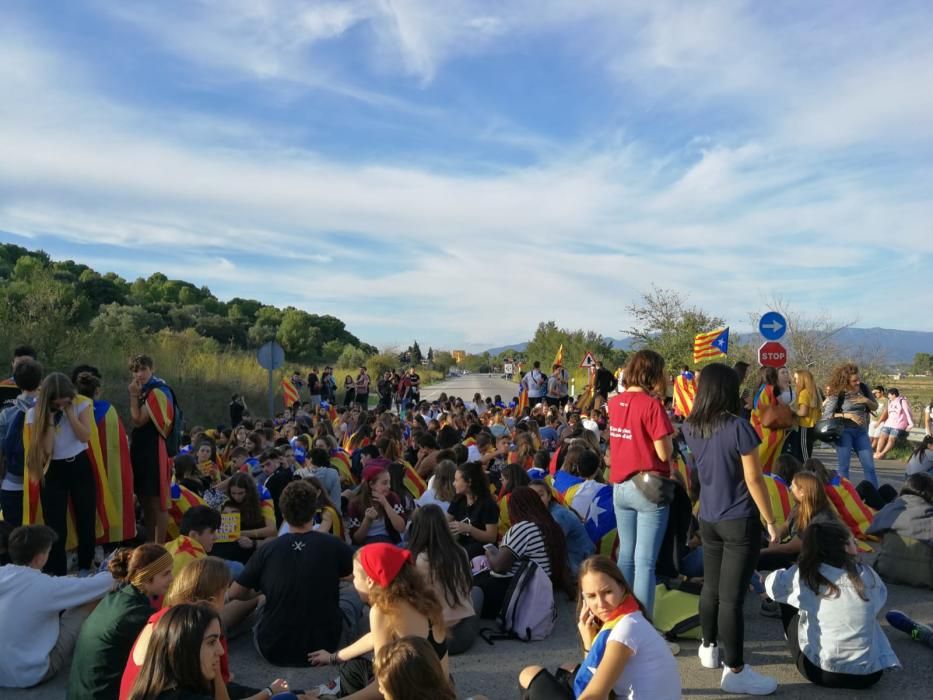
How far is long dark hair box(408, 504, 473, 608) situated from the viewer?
4301 mm

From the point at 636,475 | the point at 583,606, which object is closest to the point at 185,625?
the point at 583,606

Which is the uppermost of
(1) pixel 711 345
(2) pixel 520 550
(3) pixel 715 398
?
(1) pixel 711 345

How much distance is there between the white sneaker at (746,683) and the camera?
4.06m

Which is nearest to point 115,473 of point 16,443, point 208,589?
point 16,443

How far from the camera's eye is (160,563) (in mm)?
3775

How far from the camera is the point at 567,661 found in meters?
4.73

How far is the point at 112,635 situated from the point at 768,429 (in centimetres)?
716

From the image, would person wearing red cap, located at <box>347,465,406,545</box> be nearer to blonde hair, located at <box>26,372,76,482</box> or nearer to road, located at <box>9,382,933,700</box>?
road, located at <box>9,382,933,700</box>

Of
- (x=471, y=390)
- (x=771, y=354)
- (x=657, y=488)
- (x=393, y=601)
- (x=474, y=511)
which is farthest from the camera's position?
(x=471, y=390)

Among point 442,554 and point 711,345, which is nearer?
point 442,554

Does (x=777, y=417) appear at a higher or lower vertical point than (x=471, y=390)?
higher

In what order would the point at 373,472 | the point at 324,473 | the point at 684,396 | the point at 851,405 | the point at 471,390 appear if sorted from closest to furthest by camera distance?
the point at 373,472, the point at 324,473, the point at 851,405, the point at 684,396, the point at 471,390

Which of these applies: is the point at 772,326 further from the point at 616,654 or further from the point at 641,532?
the point at 616,654

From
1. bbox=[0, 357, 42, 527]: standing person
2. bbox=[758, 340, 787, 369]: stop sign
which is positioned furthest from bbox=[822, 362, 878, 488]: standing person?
bbox=[0, 357, 42, 527]: standing person
